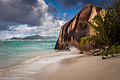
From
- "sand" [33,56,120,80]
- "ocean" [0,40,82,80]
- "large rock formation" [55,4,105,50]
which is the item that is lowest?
"ocean" [0,40,82,80]

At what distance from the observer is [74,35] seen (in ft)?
38.4

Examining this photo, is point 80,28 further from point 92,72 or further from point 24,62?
point 92,72

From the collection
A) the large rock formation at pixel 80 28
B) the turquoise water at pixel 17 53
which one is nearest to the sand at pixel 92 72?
the turquoise water at pixel 17 53

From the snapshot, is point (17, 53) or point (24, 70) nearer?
point (24, 70)

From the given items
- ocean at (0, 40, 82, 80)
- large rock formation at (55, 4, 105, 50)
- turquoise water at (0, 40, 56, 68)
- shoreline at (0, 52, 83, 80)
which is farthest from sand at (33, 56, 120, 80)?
large rock formation at (55, 4, 105, 50)

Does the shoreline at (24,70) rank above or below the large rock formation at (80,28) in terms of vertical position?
below

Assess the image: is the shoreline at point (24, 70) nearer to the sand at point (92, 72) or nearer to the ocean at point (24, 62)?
the ocean at point (24, 62)

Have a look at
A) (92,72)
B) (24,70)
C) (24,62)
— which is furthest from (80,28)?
(92,72)

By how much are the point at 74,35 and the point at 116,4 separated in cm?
737

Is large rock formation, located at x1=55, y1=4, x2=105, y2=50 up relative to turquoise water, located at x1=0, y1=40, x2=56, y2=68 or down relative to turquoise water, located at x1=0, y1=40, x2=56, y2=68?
up

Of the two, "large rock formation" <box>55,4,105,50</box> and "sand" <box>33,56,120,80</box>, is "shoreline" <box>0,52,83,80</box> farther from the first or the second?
"large rock formation" <box>55,4,105,50</box>

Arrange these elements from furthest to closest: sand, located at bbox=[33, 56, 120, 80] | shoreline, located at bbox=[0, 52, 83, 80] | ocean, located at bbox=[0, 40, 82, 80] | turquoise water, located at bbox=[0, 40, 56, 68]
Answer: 1. turquoise water, located at bbox=[0, 40, 56, 68]
2. ocean, located at bbox=[0, 40, 82, 80]
3. shoreline, located at bbox=[0, 52, 83, 80]
4. sand, located at bbox=[33, 56, 120, 80]

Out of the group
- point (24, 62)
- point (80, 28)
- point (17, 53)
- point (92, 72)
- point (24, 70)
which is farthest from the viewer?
point (80, 28)

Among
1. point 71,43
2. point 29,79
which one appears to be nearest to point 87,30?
point 71,43
